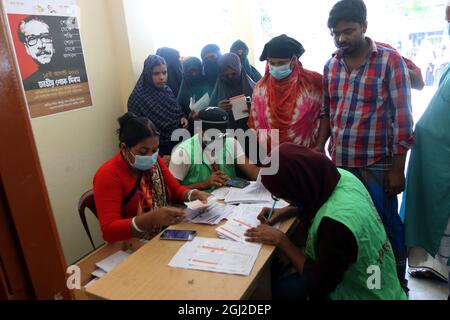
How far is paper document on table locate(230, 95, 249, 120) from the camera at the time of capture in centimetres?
241

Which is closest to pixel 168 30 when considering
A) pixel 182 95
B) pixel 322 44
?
pixel 182 95

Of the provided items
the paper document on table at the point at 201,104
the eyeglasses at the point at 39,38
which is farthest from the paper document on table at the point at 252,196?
the eyeglasses at the point at 39,38

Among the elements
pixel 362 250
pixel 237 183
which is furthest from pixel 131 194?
pixel 362 250

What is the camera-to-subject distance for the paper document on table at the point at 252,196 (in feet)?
5.55

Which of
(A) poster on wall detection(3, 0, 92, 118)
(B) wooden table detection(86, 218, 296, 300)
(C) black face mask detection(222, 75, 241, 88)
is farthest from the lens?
(C) black face mask detection(222, 75, 241, 88)

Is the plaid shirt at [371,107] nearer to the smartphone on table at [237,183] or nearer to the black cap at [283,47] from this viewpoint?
the black cap at [283,47]

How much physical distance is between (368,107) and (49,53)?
2107mm

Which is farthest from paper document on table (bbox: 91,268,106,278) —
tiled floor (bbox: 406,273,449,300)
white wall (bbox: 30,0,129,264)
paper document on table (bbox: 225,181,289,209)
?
tiled floor (bbox: 406,273,449,300)

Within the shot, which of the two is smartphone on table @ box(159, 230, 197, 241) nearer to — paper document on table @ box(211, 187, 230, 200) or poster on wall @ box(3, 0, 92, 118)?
paper document on table @ box(211, 187, 230, 200)

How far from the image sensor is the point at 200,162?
2012 mm

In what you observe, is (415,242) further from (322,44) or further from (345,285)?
(322,44)

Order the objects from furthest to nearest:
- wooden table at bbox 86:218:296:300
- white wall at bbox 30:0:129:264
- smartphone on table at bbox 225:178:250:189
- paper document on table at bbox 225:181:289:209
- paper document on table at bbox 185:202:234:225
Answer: white wall at bbox 30:0:129:264
smartphone on table at bbox 225:178:250:189
paper document on table at bbox 225:181:289:209
paper document on table at bbox 185:202:234:225
wooden table at bbox 86:218:296:300

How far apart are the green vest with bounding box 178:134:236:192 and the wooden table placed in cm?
76

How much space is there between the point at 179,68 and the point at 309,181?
2.16 metres
